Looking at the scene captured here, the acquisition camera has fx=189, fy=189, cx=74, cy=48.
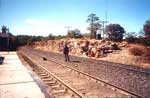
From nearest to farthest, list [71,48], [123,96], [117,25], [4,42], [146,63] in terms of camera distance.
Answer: [123,96], [146,63], [71,48], [4,42], [117,25]

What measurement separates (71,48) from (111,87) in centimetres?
3587

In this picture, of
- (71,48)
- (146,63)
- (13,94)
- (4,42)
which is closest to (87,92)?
(13,94)

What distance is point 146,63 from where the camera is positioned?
20.7 meters

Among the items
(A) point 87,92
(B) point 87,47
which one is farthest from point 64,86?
(B) point 87,47

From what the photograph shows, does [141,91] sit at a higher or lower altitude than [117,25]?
lower

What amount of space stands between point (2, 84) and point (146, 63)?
51.6 feet

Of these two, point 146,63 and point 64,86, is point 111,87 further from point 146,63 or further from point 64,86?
point 146,63

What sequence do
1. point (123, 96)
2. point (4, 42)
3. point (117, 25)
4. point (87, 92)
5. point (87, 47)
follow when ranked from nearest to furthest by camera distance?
1. point (123, 96)
2. point (87, 92)
3. point (87, 47)
4. point (4, 42)
5. point (117, 25)

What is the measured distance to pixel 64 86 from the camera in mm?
9914

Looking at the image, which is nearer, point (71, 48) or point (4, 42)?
point (71, 48)

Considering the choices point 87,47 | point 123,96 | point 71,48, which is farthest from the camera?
point 71,48

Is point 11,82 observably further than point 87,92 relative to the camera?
Yes

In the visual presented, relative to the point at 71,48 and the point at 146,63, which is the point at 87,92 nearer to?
the point at 146,63

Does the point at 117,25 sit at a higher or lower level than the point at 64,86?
higher
